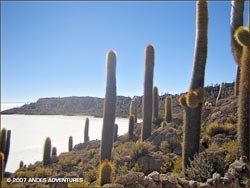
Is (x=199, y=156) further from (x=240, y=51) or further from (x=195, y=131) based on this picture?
(x=240, y=51)

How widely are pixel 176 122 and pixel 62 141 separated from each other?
9.34 meters

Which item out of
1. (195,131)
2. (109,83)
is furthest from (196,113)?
(109,83)

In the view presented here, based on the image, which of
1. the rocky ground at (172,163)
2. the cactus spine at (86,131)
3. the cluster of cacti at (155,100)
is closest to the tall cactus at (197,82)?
the rocky ground at (172,163)

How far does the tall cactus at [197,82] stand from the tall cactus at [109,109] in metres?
3.06

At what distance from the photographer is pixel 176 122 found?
17.7 meters

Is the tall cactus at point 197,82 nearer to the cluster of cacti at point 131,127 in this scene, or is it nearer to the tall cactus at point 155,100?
the cluster of cacti at point 131,127

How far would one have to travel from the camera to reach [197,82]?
10.0m

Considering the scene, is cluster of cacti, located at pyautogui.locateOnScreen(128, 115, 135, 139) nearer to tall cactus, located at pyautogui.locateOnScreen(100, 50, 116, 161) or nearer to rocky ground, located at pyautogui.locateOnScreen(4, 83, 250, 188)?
rocky ground, located at pyautogui.locateOnScreen(4, 83, 250, 188)

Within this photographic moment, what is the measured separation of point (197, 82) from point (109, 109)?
3.58 m

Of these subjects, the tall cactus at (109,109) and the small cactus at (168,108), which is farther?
the small cactus at (168,108)

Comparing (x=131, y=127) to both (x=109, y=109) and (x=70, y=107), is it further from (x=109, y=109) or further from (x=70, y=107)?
(x=109, y=109)

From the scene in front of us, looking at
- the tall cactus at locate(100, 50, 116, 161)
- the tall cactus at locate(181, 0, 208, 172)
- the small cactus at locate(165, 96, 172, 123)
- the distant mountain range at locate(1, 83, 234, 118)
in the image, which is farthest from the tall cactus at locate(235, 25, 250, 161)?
the small cactus at locate(165, 96, 172, 123)

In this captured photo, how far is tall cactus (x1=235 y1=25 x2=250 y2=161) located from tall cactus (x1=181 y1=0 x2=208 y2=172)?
4.44 feet

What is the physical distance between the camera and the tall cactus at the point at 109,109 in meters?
12.0
